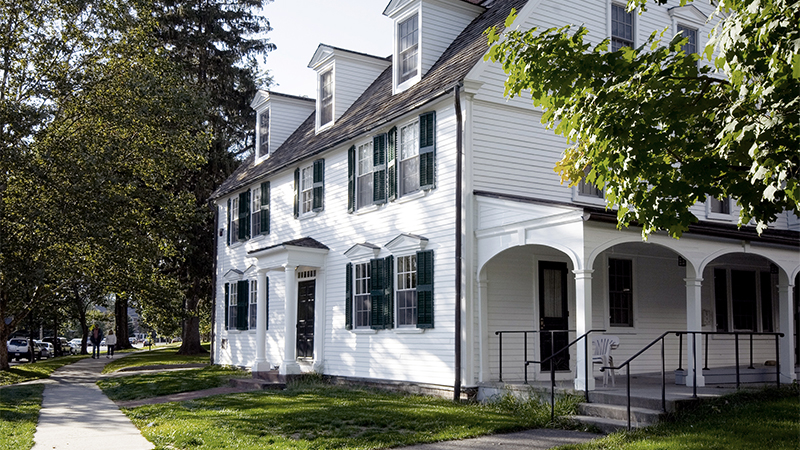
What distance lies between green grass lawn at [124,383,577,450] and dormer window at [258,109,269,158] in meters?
11.8

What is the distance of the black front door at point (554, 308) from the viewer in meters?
14.4

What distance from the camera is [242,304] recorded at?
915 inches

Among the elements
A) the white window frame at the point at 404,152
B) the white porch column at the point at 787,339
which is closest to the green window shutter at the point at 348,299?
the white window frame at the point at 404,152

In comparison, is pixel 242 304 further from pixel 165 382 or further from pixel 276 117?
pixel 276 117

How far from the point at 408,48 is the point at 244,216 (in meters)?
9.21

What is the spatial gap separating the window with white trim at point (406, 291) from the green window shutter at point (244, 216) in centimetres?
912

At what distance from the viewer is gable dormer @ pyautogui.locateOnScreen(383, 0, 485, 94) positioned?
1664cm

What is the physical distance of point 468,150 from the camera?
14008 millimetres

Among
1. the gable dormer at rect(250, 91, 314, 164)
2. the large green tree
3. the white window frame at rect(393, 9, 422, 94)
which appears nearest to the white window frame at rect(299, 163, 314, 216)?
the white window frame at rect(393, 9, 422, 94)

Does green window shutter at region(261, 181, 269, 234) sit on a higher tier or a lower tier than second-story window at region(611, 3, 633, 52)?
lower

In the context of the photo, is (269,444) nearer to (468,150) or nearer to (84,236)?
(468,150)

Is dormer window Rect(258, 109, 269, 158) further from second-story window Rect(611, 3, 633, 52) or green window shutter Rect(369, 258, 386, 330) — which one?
second-story window Rect(611, 3, 633, 52)

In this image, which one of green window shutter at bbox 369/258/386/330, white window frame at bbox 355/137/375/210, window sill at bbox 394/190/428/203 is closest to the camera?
window sill at bbox 394/190/428/203

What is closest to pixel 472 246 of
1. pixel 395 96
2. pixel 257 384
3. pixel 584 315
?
pixel 584 315
